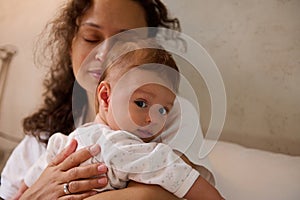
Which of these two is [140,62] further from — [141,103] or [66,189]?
[66,189]

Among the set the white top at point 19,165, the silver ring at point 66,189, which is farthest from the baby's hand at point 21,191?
the silver ring at point 66,189

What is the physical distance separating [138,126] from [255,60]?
48 cm

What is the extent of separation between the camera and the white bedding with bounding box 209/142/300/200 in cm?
90

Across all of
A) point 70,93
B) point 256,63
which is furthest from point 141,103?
point 70,93

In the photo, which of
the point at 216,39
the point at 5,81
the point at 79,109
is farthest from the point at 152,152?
the point at 5,81

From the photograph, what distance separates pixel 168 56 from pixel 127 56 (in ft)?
0.31

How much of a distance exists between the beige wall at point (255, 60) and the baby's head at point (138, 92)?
253 mm

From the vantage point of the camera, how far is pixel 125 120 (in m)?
0.81

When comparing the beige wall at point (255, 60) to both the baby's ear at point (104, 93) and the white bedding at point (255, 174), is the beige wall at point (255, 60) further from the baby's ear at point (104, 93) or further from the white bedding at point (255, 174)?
the baby's ear at point (104, 93)

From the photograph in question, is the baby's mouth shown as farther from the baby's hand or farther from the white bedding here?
the baby's hand

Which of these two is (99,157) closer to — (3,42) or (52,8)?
(52,8)

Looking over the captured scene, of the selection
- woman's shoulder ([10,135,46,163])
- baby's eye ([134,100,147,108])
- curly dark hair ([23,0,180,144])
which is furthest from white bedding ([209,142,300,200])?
woman's shoulder ([10,135,46,163])

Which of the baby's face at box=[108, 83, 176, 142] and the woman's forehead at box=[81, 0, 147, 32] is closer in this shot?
the baby's face at box=[108, 83, 176, 142]

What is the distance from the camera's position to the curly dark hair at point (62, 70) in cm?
120
